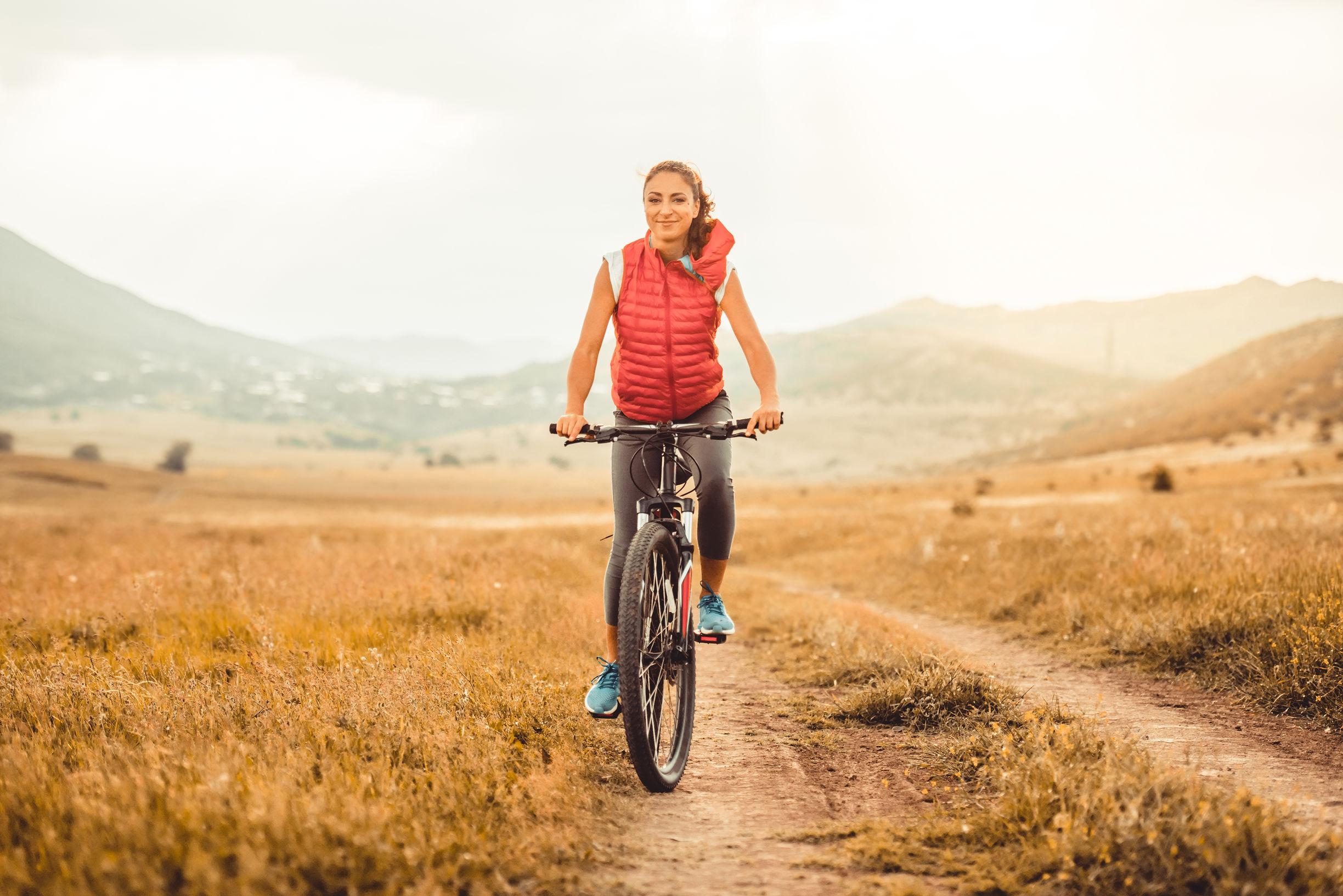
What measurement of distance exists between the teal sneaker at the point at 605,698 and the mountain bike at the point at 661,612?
257mm

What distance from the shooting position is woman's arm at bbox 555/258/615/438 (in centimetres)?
505

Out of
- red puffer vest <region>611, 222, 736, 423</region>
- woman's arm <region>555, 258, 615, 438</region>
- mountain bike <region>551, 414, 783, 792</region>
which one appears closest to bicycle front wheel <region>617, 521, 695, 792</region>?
mountain bike <region>551, 414, 783, 792</region>

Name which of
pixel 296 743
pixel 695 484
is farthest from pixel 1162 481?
pixel 296 743

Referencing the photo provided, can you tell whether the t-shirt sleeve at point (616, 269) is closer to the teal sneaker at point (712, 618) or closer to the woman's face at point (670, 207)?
the woman's face at point (670, 207)

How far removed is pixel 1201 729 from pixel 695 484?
3.39 metres

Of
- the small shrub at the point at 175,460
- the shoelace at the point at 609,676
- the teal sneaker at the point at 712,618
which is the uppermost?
the small shrub at the point at 175,460

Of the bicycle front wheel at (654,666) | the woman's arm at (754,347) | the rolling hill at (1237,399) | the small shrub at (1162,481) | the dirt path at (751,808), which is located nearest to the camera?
the dirt path at (751,808)

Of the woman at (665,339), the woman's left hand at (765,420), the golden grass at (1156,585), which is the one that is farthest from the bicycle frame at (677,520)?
the golden grass at (1156,585)

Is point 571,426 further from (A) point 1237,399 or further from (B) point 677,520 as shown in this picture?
(A) point 1237,399

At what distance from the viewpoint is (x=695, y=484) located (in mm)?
5133

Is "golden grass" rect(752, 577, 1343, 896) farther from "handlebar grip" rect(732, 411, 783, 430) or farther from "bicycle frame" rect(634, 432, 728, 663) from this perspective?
"handlebar grip" rect(732, 411, 783, 430)

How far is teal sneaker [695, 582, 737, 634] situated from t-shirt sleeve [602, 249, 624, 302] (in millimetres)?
1804

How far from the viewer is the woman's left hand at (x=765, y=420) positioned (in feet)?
15.2

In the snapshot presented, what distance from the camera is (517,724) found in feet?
15.4
